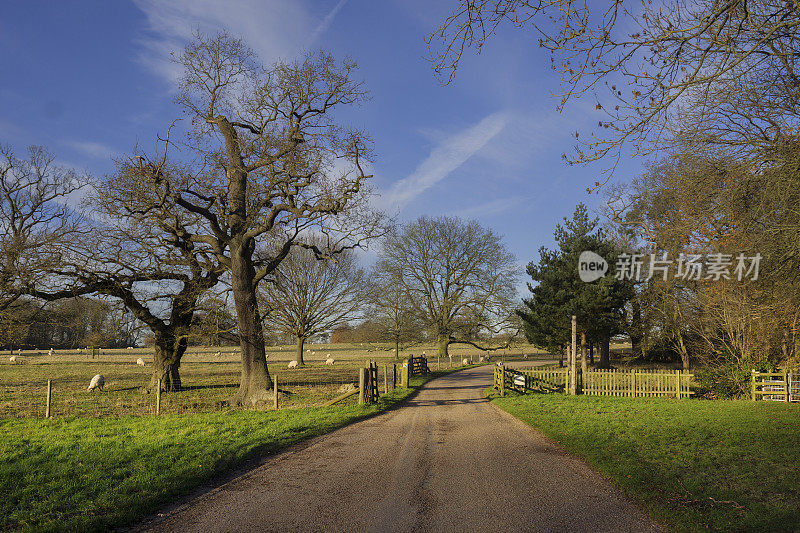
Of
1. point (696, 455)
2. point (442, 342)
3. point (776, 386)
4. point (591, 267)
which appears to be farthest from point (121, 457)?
point (442, 342)

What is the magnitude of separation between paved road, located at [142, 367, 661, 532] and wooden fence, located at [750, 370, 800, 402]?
1230cm

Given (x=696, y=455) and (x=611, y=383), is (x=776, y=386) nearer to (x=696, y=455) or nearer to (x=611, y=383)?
(x=611, y=383)

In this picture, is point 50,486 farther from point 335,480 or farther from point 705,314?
point 705,314

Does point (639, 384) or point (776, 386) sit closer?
point (776, 386)

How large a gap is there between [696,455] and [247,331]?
1422 cm

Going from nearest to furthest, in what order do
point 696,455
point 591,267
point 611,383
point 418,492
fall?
point 418,492 → point 696,455 → point 611,383 → point 591,267

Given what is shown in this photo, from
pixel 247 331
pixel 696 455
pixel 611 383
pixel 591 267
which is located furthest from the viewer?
pixel 591 267

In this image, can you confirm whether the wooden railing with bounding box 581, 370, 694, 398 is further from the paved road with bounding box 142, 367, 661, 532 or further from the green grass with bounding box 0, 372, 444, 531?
the paved road with bounding box 142, 367, 661, 532

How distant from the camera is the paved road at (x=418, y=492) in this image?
5.37 meters

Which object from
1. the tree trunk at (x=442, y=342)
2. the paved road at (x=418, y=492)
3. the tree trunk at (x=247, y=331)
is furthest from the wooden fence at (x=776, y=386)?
the tree trunk at (x=442, y=342)

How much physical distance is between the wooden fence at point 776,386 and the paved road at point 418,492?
12.3 m

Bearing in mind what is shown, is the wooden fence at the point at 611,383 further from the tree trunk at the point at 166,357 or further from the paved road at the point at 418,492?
the tree trunk at the point at 166,357

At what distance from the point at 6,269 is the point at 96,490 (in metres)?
13.5

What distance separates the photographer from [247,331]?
17.4m
